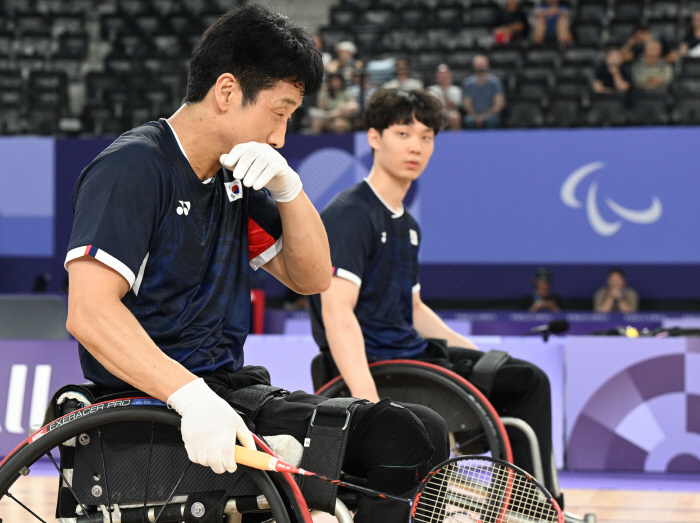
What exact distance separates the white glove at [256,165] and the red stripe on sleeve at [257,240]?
259mm

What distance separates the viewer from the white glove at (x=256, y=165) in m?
1.96

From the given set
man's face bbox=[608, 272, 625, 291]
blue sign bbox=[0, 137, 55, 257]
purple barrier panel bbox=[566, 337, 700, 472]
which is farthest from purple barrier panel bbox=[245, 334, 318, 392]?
blue sign bbox=[0, 137, 55, 257]

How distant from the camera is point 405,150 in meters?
3.46

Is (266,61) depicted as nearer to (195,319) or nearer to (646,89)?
(195,319)

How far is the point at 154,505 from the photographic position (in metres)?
1.91

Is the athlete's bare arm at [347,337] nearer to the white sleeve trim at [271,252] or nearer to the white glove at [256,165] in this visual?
the white sleeve trim at [271,252]

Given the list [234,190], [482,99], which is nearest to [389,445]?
[234,190]

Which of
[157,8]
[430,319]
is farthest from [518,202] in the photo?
[157,8]

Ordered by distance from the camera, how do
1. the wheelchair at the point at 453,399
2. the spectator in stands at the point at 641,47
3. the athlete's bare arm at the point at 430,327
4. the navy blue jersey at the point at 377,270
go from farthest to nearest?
the spectator in stands at the point at 641,47
the athlete's bare arm at the point at 430,327
the navy blue jersey at the point at 377,270
the wheelchair at the point at 453,399

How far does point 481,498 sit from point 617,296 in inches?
304

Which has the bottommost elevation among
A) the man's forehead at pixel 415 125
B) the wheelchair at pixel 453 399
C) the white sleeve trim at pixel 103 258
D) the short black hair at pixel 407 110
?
the wheelchair at pixel 453 399

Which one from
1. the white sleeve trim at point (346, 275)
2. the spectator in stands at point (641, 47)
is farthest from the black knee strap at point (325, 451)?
the spectator in stands at point (641, 47)

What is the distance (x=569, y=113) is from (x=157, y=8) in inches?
277

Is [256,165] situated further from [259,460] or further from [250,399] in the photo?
[259,460]
